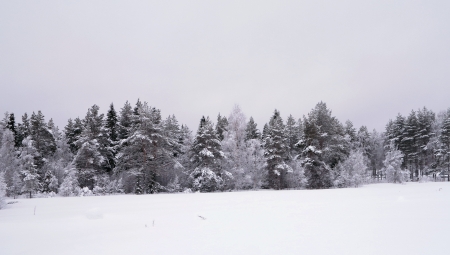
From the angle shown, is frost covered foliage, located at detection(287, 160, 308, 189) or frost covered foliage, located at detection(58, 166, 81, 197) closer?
frost covered foliage, located at detection(58, 166, 81, 197)

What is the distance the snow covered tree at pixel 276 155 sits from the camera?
36.0m

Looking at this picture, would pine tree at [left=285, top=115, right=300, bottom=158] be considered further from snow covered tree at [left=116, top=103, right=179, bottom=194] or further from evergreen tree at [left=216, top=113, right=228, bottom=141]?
snow covered tree at [left=116, top=103, right=179, bottom=194]

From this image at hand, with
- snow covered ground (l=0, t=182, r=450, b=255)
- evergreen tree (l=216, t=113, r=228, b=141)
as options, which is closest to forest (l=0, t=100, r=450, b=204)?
evergreen tree (l=216, t=113, r=228, b=141)

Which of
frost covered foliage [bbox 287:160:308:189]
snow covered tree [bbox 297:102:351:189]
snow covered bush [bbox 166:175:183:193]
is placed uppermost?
snow covered tree [bbox 297:102:351:189]

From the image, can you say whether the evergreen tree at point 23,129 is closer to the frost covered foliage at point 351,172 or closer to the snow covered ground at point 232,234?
the snow covered ground at point 232,234

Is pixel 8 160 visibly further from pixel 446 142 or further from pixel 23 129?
pixel 446 142

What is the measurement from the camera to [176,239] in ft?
23.8

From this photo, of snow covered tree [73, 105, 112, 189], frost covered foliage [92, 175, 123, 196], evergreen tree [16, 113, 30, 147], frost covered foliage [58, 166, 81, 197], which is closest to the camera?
frost covered foliage [58, 166, 81, 197]

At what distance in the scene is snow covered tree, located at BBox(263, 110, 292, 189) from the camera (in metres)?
36.0

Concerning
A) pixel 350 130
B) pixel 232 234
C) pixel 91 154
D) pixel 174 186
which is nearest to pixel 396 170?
pixel 350 130

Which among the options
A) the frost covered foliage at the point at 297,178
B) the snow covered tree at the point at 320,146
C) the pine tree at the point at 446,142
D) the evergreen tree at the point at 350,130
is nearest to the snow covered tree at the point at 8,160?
the frost covered foliage at the point at 297,178

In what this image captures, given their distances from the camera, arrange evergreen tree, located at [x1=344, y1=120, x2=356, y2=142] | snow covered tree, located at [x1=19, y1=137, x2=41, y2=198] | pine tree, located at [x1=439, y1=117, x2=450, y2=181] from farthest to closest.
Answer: evergreen tree, located at [x1=344, y1=120, x2=356, y2=142]
pine tree, located at [x1=439, y1=117, x2=450, y2=181]
snow covered tree, located at [x1=19, y1=137, x2=41, y2=198]

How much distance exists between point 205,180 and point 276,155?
431 inches

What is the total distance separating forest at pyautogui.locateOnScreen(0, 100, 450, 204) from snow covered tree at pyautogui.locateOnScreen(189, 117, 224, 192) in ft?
0.46
